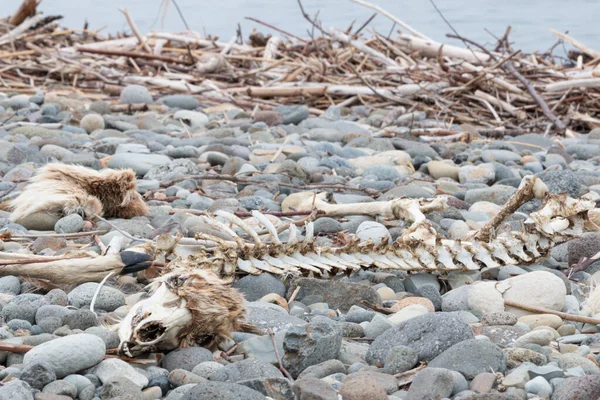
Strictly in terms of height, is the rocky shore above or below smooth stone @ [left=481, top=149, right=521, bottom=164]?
above

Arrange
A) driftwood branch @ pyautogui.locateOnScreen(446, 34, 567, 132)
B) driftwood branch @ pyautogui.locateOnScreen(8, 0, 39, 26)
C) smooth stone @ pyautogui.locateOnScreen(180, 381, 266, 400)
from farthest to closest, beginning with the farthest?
driftwood branch @ pyautogui.locateOnScreen(8, 0, 39, 26)
driftwood branch @ pyautogui.locateOnScreen(446, 34, 567, 132)
smooth stone @ pyautogui.locateOnScreen(180, 381, 266, 400)

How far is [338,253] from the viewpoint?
11.2 feet

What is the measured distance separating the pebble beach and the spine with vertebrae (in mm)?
83

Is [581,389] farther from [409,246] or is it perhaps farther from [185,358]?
[409,246]

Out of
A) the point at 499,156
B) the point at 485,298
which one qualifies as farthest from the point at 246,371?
the point at 499,156

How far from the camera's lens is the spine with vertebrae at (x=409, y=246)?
10.4 feet

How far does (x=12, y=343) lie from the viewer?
2.53m

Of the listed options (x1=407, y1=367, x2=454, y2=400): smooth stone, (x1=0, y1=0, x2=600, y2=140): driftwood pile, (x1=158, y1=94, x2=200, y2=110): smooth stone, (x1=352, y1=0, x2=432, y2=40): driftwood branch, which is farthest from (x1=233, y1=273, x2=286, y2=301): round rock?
(x1=352, y1=0, x2=432, y2=40): driftwood branch

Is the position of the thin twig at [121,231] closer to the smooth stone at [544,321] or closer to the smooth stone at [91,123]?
the smooth stone at [544,321]

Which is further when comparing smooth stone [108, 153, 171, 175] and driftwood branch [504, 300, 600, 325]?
smooth stone [108, 153, 171, 175]

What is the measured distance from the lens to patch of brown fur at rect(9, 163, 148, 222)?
3941mm

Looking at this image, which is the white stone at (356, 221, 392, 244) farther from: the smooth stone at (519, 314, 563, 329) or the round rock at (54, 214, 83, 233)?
the round rock at (54, 214, 83, 233)

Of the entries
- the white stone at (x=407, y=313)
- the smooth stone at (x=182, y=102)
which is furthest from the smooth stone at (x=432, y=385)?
the smooth stone at (x=182, y=102)

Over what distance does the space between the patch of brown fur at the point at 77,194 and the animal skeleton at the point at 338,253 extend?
86 centimetres
